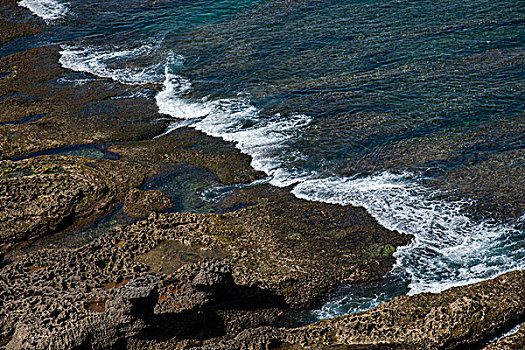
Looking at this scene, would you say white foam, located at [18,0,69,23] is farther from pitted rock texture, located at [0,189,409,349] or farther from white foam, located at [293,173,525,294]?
white foam, located at [293,173,525,294]

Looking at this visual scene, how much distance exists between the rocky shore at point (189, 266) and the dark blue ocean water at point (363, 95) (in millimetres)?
813

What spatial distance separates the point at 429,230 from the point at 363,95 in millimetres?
8061

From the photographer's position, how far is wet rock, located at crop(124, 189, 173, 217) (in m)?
14.9

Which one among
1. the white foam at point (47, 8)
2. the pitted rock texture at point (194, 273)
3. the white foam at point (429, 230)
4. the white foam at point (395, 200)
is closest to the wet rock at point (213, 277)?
the pitted rock texture at point (194, 273)

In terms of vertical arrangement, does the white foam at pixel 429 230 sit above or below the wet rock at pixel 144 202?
below

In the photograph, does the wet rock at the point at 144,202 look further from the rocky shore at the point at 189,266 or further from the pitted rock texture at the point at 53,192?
the pitted rock texture at the point at 53,192

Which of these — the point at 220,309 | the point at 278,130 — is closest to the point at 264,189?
the point at 278,130

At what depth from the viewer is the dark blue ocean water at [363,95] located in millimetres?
13578

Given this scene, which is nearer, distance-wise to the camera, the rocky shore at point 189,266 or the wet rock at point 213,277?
the rocky shore at point 189,266

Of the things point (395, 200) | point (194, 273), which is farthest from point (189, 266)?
point (395, 200)

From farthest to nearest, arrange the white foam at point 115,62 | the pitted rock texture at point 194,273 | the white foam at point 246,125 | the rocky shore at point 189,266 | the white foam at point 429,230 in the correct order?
the white foam at point 115,62, the white foam at point 246,125, the white foam at point 429,230, the pitted rock texture at point 194,273, the rocky shore at point 189,266

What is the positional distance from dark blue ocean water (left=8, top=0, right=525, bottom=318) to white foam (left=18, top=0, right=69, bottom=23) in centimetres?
20

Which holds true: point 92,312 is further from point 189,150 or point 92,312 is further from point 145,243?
point 189,150

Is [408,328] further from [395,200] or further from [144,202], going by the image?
[144,202]
